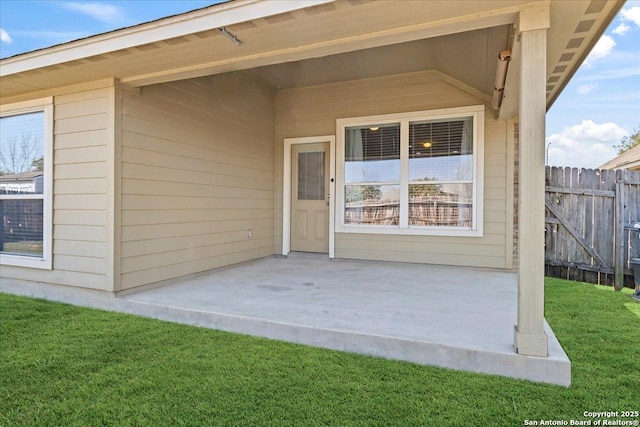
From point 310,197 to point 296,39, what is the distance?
149 inches

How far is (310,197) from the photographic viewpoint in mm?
6422

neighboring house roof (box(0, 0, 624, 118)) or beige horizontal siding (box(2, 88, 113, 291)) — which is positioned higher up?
neighboring house roof (box(0, 0, 624, 118))

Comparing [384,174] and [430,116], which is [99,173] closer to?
[384,174]

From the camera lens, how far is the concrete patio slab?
7.87ft

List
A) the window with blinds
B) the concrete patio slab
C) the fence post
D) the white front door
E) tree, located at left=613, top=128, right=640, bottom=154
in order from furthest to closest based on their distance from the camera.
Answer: tree, located at left=613, top=128, right=640, bottom=154 → the white front door → the window with blinds → the fence post → the concrete patio slab

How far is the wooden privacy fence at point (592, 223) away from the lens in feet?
16.0

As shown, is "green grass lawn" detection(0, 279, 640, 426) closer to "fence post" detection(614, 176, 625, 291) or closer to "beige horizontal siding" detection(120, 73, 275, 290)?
"beige horizontal siding" detection(120, 73, 275, 290)

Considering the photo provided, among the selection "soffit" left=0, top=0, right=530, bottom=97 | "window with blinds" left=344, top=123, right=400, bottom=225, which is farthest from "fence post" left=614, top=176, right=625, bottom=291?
"soffit" left=0, top=0, right=530, bottom=97

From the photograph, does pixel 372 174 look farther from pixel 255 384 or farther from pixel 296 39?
pixel 255 384

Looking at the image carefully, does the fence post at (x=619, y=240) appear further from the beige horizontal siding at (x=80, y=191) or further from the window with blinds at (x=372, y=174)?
the beige horizontal siding at (x=80, y=191)

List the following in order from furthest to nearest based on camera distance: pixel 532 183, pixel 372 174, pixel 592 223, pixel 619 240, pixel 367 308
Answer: pixel 372 174 → pixel 592 223 → pixel 619 240 → pixel 367 308 → pixel 532 183

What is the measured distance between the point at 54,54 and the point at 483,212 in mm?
5159

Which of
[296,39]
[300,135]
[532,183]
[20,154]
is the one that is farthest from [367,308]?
[20,154]

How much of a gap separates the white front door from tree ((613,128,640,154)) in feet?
69.1
